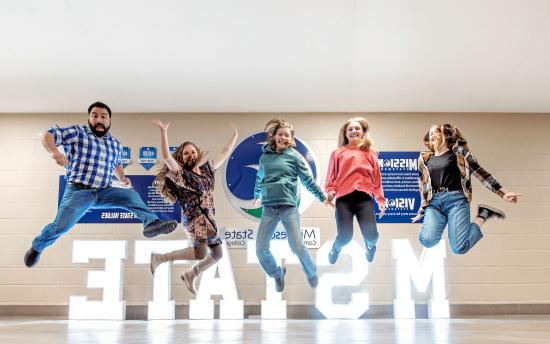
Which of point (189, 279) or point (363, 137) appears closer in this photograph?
point (363, 137)

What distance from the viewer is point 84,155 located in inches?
192

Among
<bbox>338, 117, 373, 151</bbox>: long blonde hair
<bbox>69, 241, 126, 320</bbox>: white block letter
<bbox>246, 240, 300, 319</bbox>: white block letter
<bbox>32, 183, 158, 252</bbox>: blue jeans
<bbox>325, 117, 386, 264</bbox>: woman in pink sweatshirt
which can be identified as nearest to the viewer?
<bbox>32, 183, 158, 252</bbox>: blue jeans

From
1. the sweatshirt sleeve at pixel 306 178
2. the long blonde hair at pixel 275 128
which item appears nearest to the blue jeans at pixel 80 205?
the long blonde hair at pixel 275 128

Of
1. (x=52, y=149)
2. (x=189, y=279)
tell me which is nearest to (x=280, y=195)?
(x=189, y=279)

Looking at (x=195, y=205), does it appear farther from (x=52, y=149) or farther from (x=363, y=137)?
(x=363, y=137)

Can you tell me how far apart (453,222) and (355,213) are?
35.4 inches

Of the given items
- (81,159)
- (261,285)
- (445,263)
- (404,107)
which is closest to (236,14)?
(81,159)

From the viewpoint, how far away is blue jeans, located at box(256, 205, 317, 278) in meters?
5.04

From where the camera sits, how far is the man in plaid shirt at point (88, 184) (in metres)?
4.82

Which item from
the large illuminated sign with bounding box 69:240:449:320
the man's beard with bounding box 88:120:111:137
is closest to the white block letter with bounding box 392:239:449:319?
the large illuminated sign with bounding box 69:240:449:320

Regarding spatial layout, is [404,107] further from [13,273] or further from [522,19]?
[13,273]

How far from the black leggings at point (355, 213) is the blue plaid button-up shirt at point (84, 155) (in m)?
2.23

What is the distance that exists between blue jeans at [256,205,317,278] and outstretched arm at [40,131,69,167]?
188cm

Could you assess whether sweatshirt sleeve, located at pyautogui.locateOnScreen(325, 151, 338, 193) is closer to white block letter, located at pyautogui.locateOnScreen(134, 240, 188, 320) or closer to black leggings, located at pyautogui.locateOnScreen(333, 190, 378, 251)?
black leggings, located at pyautogui.locateOnScreen(333, 190, 378, 251)
